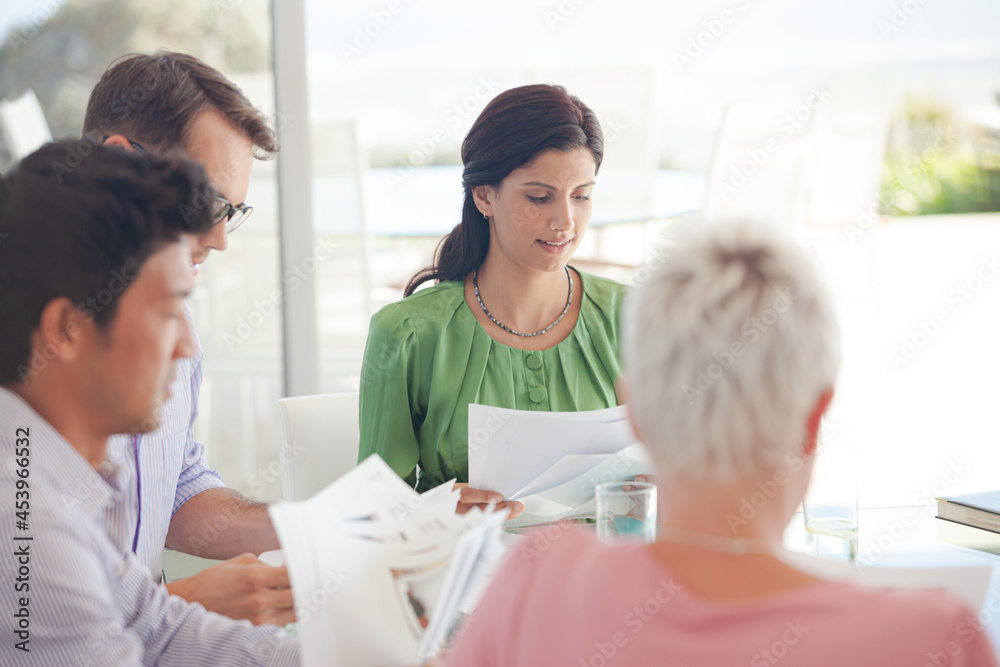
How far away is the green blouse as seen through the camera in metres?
1.81

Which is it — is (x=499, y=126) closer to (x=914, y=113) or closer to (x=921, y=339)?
(x=921, y=339)

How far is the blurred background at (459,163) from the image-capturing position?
Result: 312cm

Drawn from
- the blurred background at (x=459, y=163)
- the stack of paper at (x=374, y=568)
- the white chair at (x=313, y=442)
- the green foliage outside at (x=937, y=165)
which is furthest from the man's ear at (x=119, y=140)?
the green foliage outside at (x=937, y=165)

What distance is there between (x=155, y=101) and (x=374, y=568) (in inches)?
36.7

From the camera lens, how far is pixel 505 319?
1966 millimetres

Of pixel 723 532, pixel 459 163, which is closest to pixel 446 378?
pixel 723 532

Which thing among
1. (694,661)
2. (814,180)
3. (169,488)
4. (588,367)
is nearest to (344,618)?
(694,661)

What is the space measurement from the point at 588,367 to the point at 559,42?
3481 mm

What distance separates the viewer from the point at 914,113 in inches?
321

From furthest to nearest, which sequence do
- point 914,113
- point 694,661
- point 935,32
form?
point 914,113 → point 935,32 → point 694,661

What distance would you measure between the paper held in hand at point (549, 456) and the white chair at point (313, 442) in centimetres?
50

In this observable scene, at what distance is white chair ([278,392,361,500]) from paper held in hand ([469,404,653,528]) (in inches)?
19.6

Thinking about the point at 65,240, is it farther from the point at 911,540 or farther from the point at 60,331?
the point at 911,540

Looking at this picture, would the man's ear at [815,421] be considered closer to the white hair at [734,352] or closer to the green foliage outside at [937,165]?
the white hair at [734,352]
